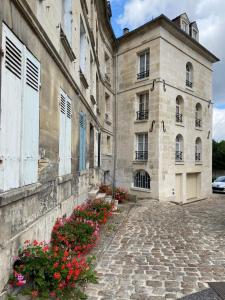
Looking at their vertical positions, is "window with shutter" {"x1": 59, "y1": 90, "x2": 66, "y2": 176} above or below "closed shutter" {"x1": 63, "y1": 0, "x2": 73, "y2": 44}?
below

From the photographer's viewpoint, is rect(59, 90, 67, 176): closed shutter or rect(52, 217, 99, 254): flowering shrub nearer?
rect(52, 217, 99, 254): flowering shrub

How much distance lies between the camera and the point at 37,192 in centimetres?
423

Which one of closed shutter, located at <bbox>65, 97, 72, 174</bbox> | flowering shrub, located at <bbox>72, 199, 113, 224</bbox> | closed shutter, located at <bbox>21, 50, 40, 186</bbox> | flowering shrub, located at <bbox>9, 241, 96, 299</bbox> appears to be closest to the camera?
flowering shrub, located at <bbox>9, 241, 96, 299</bbox>

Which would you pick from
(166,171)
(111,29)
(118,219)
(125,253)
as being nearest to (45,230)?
(125,253)

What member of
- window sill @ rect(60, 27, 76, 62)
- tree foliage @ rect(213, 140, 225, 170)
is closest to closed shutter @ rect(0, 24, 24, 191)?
window sill @ rect(60, 27, 76, 62)

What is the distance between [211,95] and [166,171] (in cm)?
817

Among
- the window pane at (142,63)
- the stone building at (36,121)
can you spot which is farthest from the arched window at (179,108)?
the stone building at (36,121)

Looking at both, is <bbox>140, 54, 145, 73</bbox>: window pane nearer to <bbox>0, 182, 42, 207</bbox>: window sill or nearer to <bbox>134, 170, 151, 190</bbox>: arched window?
<bbox>134, 170, 151, 190</bbox>: arched window

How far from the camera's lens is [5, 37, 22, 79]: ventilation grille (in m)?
3.16

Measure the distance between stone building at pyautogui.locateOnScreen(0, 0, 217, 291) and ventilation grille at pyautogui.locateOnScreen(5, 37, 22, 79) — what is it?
13 mm

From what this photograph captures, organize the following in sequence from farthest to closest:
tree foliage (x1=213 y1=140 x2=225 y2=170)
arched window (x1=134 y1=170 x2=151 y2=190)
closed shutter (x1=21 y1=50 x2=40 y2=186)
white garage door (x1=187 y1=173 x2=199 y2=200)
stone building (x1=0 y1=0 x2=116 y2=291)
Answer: tree foliage (x1=213 y1=140 x2=225 y2=170), white garage door (x1=187 y1=173 x2=199 y2=200), arched window (x1=134 y1=170 x2=151 y2=190), closed shutter (x1=21 y1=50 x2=40 y2=186), stone building (x1=0 y1=0 x2=116 y2=291)

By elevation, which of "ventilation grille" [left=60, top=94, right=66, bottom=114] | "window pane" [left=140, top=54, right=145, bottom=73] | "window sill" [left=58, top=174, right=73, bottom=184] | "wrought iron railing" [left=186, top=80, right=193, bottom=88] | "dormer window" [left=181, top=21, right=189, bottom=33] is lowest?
"window sill" [left=58, top=174, right=73, bottom=184]

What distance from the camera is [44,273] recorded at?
3406mm

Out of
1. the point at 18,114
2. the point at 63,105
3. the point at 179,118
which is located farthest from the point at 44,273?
the point at 179,118
